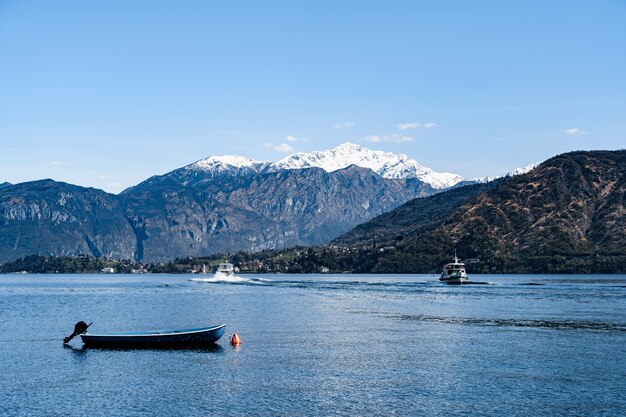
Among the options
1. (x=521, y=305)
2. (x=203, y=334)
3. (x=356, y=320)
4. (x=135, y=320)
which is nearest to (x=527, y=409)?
(x=203, y=334)

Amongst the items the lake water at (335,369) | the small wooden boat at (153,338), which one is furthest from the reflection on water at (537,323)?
the small wooden boat at (153,338)

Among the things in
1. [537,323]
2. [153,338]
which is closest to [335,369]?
[153,338]

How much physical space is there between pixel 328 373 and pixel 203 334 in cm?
3153

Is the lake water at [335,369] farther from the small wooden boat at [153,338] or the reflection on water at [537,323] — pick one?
the small wooden boat at [153,338]

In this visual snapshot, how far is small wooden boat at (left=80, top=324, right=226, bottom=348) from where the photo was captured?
366ft

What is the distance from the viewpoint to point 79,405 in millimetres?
72125

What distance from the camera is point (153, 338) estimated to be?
112 metres

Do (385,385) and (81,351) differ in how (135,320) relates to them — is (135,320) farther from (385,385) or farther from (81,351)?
(385,385)

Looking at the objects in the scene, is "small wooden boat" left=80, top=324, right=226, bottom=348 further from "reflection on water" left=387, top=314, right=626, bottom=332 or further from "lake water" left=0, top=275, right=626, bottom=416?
"reflection on water" left=387, top=314, right=626, bottom=332

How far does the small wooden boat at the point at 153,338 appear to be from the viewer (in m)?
112

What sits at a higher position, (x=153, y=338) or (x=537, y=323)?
(x=153, y=338)

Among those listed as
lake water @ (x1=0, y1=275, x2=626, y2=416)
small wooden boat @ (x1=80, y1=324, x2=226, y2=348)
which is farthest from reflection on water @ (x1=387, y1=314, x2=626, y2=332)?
small wooden boat @ (x1=80, y1=324, x2=226, y2=348)

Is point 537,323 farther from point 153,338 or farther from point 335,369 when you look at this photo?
point 153,338

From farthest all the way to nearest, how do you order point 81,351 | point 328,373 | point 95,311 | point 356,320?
point 95,311
point 356,320
point 81,351
point 328,373
